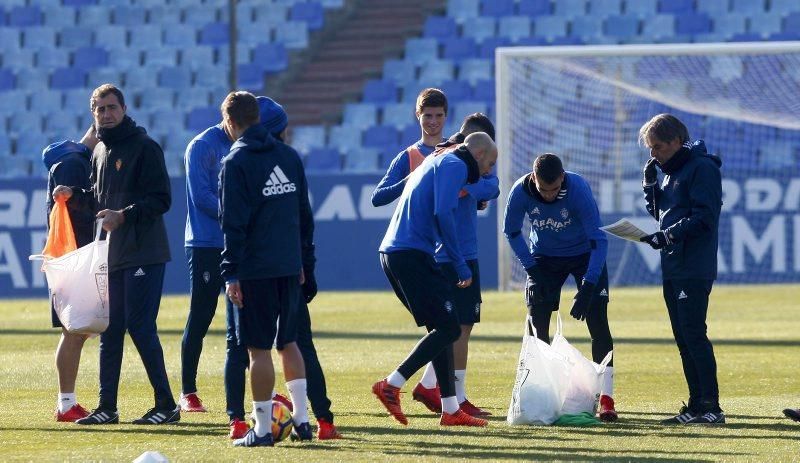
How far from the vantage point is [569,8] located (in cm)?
3045

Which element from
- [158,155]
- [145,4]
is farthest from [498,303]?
[145,4]

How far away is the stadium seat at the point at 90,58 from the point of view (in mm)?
32406

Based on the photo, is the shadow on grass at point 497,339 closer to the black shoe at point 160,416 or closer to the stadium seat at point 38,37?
the black shoe at point 160,416

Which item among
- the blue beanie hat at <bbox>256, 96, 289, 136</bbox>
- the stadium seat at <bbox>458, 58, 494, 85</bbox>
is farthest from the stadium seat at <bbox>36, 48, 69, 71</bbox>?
the blue beanie hat at <bbox>256, 96, 289, 136</bbox>

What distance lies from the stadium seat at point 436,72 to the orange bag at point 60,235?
65.3 feet

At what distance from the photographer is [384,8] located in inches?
1312

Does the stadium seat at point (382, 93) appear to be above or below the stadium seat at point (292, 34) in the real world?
below

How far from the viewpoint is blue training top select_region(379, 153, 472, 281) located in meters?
8.88

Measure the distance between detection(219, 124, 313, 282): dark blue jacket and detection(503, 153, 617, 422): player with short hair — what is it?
210 cm

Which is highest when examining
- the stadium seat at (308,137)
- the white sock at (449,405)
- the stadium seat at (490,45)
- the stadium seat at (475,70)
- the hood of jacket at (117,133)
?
the hood of jacket at (117,133)

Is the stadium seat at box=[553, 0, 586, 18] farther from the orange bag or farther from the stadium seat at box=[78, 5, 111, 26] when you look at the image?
the orange bag

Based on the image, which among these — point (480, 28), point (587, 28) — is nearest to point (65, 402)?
point (587, 28)

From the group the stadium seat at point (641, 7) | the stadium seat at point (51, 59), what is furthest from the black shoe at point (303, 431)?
the stadium seat at point (51, 59)

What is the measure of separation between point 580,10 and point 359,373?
1885cm
